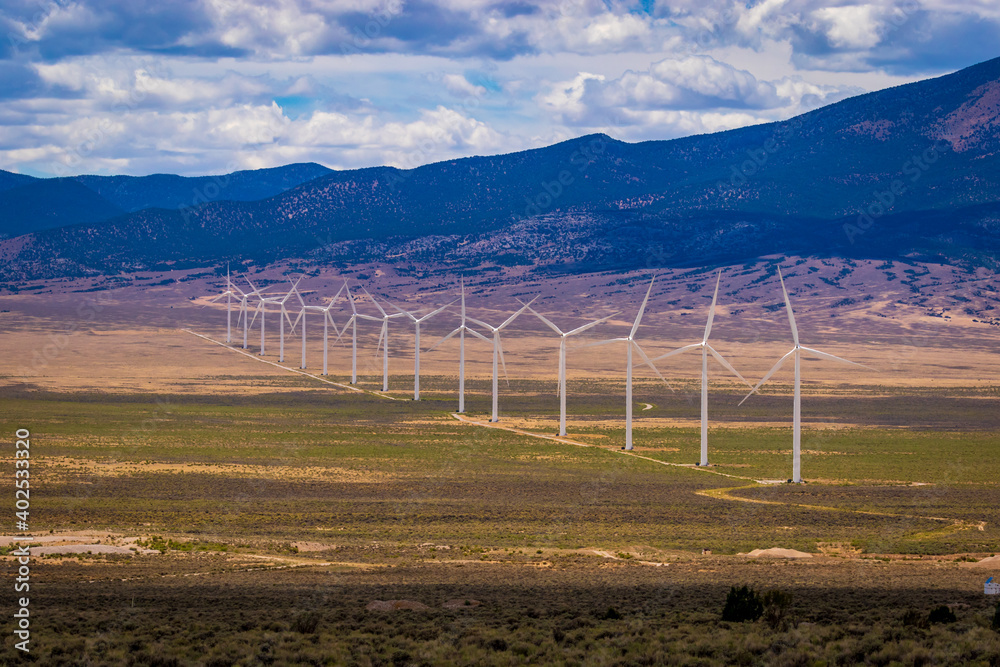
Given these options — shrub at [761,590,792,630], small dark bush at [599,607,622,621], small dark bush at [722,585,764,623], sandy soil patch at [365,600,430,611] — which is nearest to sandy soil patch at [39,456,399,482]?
sandy soil patch at [365,600,430,611]

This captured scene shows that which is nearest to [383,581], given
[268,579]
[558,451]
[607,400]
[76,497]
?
[268,579]

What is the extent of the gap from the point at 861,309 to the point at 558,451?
139 m

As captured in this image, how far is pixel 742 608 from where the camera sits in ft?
78.9

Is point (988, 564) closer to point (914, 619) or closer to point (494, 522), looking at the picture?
point (914, 619)

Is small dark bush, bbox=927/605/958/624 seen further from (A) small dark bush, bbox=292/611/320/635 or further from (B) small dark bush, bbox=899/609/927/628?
(A) small dark bush, bbox=292/611/320/635

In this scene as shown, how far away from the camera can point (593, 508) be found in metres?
44.9

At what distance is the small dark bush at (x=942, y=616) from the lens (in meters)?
23.4

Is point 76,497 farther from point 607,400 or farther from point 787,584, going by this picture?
point 607,400

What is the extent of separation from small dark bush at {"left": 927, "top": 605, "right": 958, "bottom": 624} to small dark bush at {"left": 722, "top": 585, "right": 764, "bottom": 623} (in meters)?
3.38

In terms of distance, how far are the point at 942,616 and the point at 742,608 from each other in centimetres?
401

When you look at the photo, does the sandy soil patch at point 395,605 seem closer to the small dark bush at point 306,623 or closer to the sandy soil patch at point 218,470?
the small dark bush at point 306,623

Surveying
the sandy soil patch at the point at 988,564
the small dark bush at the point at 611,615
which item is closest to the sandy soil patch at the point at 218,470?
the sandy soil patch at the point at 988,564

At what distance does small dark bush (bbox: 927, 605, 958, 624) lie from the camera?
922 inches

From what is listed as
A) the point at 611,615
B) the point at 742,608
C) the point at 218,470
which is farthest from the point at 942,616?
the point at 218,470
